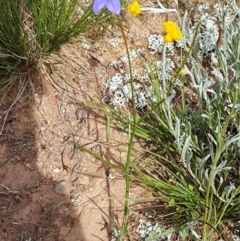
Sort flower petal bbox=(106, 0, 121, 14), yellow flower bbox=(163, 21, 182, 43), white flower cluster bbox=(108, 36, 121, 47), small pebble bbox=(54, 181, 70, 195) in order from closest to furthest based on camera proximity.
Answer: flower petal bbox=(106, 0, 121, 14) < yellow flower bbox=(163, 21, 182, 43) < small pebble bbox=(54, 181, 70, 195) < white flower cluster bbox=(108, 36, 121, 47)

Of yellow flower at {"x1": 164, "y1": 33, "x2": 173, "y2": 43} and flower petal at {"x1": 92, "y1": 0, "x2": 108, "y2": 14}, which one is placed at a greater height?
flower petal at {"x1": 92, "y1": 0, "x2": 108, "y2": 14}

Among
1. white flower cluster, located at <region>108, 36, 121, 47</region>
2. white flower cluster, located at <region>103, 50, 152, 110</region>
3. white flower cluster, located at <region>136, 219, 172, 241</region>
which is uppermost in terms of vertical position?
white flower cluster, located at <region>108, 36, 121, 47</region>

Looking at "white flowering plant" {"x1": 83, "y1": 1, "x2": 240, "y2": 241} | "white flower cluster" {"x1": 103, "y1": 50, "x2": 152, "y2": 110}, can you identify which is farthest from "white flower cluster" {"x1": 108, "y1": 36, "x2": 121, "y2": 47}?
"white flowering plant" {"x1": 83, "y1": 1, "x2": 240, "y2": 241}

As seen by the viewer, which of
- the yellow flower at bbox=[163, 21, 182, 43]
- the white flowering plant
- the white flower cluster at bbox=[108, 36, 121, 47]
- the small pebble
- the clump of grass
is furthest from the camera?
the white flower cluster at bbox=[108, 36, 121, 47]

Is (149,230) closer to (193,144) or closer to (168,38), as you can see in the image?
(193,144)

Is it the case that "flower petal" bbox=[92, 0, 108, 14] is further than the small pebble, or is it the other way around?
the small pebble

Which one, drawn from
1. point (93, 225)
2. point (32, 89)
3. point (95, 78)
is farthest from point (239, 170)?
point (32, 89)

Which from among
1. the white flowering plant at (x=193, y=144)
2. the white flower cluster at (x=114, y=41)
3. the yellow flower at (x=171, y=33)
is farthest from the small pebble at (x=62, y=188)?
the yellow flower at (x=171, y=33)

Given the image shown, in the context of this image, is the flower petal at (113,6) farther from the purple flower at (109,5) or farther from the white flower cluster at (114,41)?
the white flower cluster at (114,41)

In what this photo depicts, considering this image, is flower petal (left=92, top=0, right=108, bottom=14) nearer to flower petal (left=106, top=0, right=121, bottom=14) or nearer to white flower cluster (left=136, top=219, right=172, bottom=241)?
flower petal (left=106, top=0, right=121, bottom=14)
